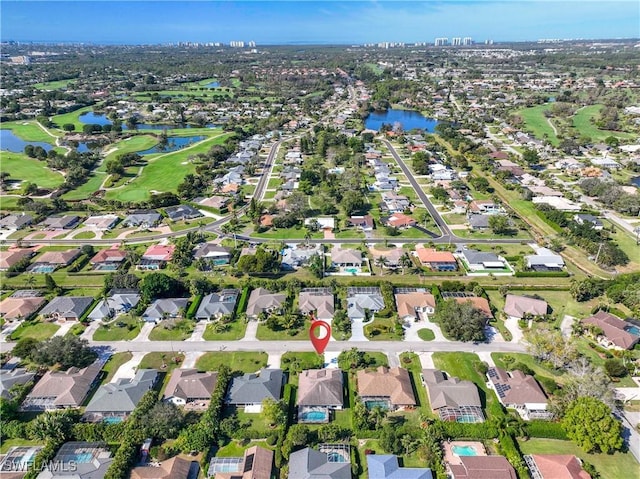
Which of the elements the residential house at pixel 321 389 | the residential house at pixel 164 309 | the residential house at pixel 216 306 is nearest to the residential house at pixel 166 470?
the residential house at pixel 321 389

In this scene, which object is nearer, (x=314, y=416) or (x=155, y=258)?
(x=314, y=416)

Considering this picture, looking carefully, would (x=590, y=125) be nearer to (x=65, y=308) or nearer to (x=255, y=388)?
(x=255, y=388)

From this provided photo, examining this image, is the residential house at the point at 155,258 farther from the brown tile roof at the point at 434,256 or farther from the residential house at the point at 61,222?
the brown tile roof at the point at 434,256

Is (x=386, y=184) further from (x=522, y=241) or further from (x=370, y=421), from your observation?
(x=370, y=421)

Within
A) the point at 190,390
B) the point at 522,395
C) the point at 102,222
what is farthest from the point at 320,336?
the point at 102,222

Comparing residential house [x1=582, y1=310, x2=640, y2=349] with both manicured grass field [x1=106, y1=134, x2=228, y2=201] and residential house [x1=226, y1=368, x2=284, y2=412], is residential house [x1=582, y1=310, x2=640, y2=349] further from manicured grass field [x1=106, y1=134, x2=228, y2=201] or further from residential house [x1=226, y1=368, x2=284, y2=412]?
manicured grass field [x1=106, y1=134, x2=228, y2=201]
